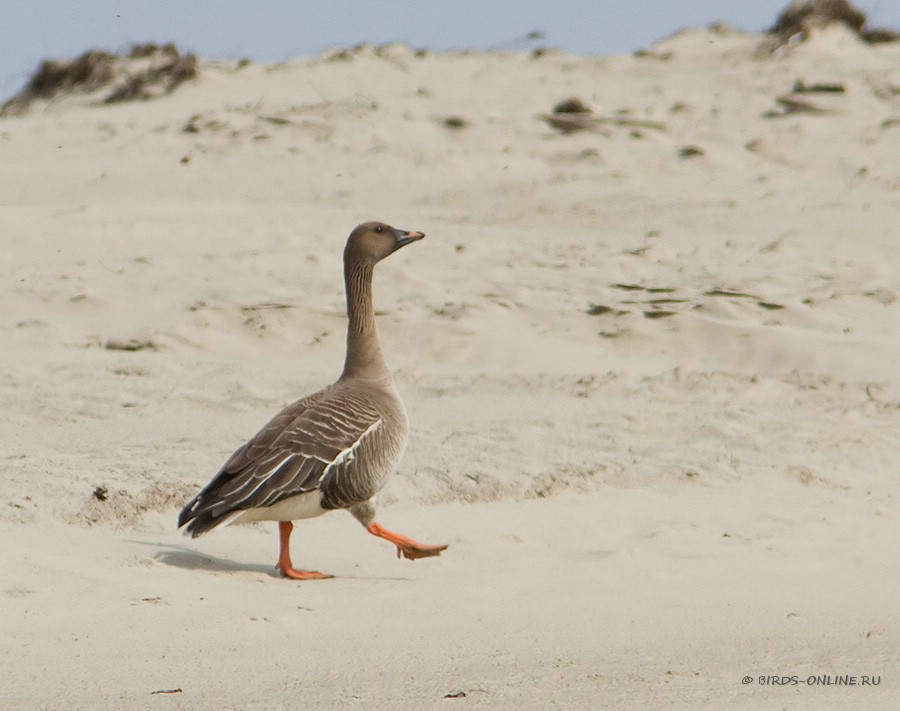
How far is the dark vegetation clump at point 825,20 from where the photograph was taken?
69.4ft

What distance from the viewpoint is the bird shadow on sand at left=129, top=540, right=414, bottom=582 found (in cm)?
594

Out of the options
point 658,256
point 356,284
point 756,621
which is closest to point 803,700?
point 756,621

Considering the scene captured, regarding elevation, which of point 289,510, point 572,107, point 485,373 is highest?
point 572,107

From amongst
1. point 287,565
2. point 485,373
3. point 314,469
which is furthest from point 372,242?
point 485,373

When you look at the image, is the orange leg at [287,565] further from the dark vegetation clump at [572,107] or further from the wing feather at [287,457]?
the dark vegetation clump at [572,107]

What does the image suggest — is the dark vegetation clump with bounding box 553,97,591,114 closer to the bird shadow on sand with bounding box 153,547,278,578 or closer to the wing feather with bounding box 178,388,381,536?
the wing feather with bounding box 178,388,381,536

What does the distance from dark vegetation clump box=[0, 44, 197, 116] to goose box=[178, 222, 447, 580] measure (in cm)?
1445

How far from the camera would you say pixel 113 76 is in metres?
21.0

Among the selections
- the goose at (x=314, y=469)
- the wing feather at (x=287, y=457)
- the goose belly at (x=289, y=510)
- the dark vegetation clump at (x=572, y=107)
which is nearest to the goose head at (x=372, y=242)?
the goose at (x=314, y=469)

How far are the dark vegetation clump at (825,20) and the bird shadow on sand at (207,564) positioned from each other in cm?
1670

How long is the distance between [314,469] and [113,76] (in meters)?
16.4

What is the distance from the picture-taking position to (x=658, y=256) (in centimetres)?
1332

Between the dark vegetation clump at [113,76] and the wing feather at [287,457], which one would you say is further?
the dark vegetation clump at [113,76]

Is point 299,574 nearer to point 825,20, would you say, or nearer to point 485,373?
point 485,373
